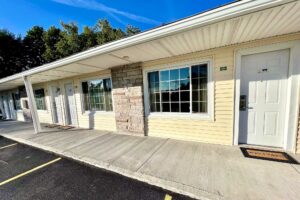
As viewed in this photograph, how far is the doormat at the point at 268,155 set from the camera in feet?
8.45

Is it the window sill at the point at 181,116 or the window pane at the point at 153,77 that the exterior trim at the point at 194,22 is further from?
the window sill at the point at 181,116

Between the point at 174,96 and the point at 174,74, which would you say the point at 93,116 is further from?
the point at 174,74

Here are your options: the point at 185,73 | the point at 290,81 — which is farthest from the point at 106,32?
the point at 290,81

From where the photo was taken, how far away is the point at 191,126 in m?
3.73

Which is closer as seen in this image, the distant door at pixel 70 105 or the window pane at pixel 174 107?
the window pane at pixel 174 107

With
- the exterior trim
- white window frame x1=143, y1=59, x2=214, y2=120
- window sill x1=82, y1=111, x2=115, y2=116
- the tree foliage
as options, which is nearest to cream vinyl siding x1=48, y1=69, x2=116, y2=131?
window sill x1=82, y1=111, x2=115, y2=116

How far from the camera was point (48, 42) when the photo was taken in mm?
15797

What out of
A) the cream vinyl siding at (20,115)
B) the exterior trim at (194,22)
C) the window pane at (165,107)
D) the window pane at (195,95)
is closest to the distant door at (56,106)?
the cream vinyl siding at (20,115)

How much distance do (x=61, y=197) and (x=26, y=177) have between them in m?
1.29

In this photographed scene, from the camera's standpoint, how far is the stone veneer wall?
4340 mm

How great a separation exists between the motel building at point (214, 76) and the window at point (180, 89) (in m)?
0.03

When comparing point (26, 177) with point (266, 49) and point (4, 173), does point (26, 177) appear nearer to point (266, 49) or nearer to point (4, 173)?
point (4, 173)

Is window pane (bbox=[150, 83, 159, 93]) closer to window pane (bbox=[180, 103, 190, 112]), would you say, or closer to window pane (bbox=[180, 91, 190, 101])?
window pane (bbox=[180, 91, 190, 101])

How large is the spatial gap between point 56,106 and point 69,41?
1083 centimetres
